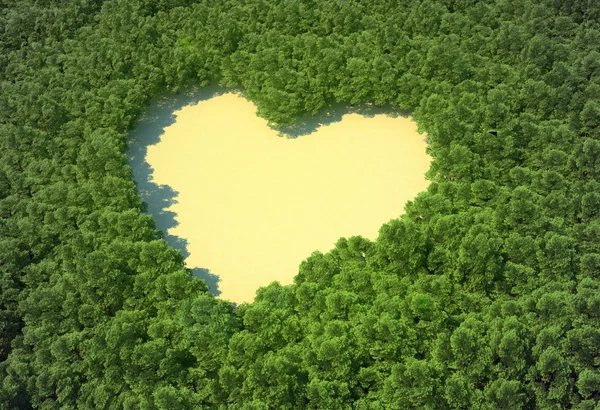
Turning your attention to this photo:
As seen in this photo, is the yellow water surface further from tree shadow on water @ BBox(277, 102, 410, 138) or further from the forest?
the forest

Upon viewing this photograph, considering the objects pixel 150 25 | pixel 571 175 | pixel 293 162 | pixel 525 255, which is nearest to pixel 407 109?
pixel 293 162

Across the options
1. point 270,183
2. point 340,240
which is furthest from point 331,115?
point 340,240

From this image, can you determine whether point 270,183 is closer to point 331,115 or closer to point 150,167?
point 331,115

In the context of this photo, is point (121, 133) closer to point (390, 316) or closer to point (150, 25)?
point (150, 25)

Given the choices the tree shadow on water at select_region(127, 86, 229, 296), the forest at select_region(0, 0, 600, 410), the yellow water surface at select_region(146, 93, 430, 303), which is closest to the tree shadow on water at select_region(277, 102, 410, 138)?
the yellow water surface at select_region(146, 93, 430, 303)

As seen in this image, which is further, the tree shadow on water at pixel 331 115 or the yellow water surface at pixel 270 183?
the tree shadow on water at pixel 331 115

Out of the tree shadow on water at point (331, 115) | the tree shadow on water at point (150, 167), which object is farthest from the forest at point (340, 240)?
the tree shadow on water at point (150, 167)

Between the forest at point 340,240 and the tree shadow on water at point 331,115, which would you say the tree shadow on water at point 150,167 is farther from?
the tree shadow on water at point 331,115
